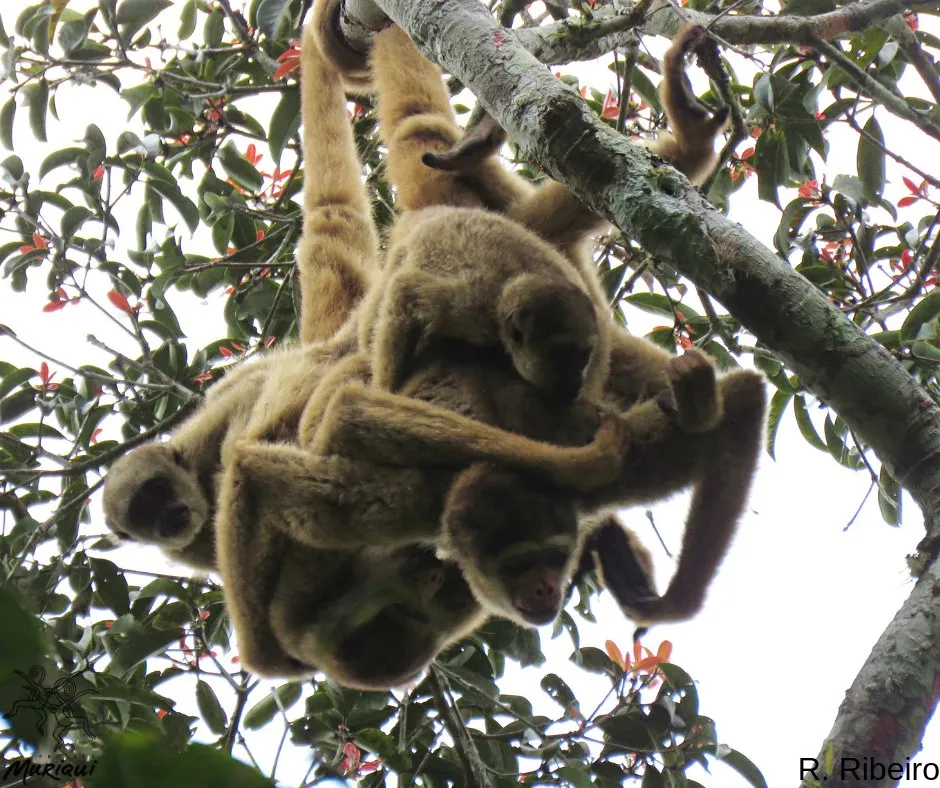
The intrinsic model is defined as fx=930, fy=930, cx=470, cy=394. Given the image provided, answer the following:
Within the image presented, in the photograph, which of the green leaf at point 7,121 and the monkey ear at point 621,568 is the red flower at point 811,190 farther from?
the green leaf at point 7,121

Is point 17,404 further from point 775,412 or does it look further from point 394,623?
point 775,412

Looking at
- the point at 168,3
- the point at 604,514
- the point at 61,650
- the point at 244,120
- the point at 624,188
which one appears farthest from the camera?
the point at 244,120

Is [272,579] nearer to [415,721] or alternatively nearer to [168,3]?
[415,721]

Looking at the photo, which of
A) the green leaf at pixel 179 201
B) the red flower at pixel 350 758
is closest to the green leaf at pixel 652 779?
the red flower at pixel 350 758

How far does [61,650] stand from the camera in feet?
14.2

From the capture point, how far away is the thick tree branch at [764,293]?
7.57 ft

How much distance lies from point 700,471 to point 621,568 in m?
0.69

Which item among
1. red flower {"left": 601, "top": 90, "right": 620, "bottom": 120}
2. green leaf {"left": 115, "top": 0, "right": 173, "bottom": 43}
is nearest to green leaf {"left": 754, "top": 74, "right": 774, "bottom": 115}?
red flower {"left": 601, "top": 90, "right": 620, "bottom": 120}

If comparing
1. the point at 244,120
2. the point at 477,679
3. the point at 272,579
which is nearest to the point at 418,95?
the point at 244,120

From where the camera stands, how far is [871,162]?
490cm

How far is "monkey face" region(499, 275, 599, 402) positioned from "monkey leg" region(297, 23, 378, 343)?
168 cm

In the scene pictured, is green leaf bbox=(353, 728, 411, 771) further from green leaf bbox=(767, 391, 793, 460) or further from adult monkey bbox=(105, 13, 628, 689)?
green leaf bbox=(767, 391, 793, 460)

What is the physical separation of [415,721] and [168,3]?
4161 millimetres

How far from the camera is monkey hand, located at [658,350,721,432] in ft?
11.1
